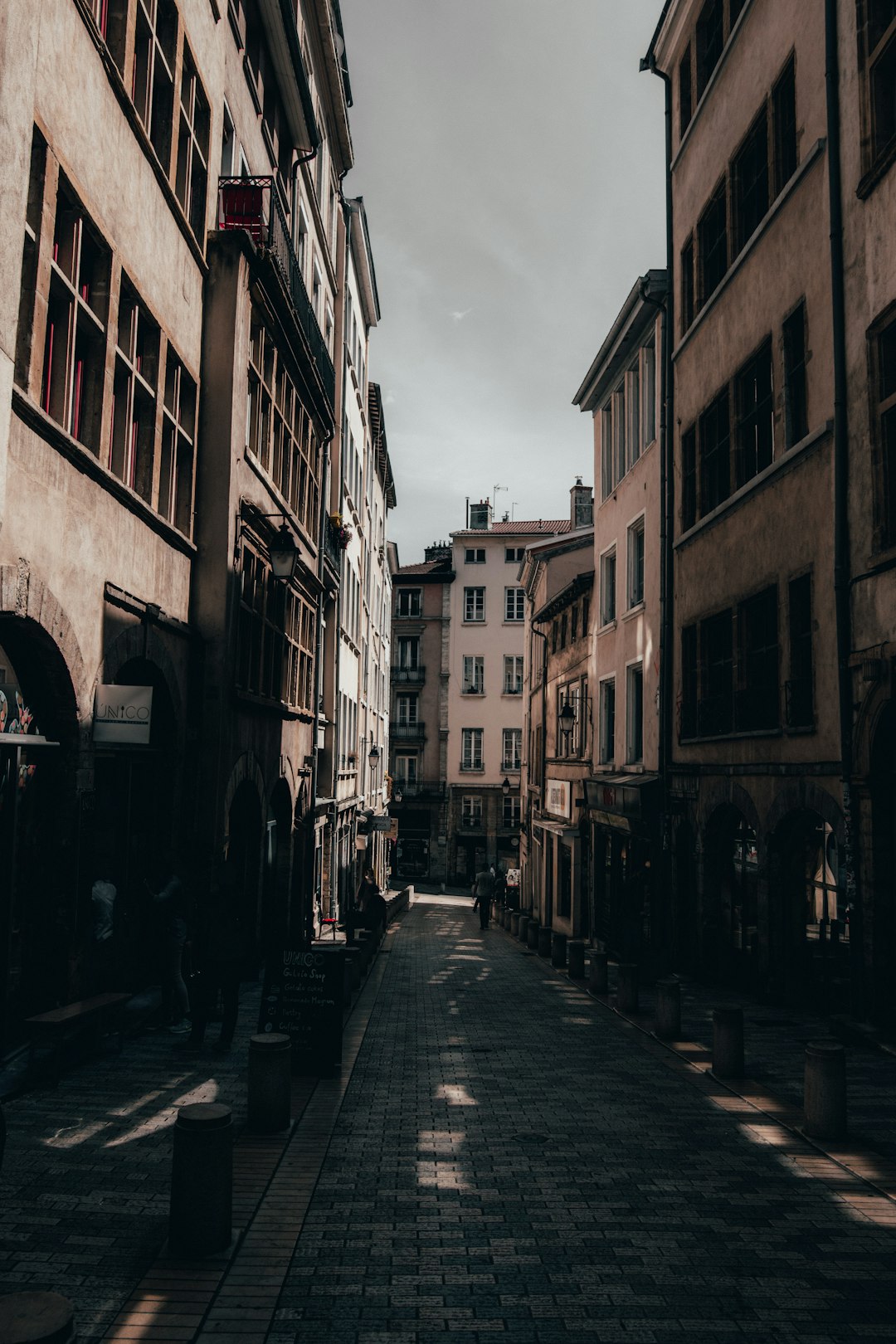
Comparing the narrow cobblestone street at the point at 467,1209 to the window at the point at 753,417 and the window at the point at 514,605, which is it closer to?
the window at the point at 753,417

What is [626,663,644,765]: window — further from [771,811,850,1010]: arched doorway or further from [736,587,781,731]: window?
[771,811,850,1010]: arched doorway

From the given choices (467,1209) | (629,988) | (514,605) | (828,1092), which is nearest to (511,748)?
(514,605)

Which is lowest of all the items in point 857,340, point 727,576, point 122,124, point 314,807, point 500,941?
point 500,941

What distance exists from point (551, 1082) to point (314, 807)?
1533 cm

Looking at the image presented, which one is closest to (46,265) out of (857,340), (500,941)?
(857,340)

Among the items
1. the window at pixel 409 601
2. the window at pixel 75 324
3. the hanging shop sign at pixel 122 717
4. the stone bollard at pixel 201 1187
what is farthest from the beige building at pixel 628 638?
the window at pixel 409 601

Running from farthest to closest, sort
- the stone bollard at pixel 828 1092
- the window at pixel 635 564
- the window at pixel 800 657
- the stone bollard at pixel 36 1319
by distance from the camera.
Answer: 1. the window at pixel 635 564
2. the window at pixel 800 657
3. the stone bollard at pixel 828 1092
4. the stone bollard at pixel 36 1319

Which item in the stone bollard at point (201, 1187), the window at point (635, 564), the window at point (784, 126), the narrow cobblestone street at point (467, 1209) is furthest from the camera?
the window at point (635, 564)

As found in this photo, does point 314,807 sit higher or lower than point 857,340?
lower

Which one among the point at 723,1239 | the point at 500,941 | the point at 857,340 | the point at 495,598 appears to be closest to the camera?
the point at 723,1239

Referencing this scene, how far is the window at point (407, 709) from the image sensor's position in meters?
64.6

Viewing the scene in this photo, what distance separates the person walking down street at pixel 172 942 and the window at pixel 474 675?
5208cm

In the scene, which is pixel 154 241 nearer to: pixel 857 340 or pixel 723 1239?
pixel 857 340

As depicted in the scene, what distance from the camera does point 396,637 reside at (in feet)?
215
